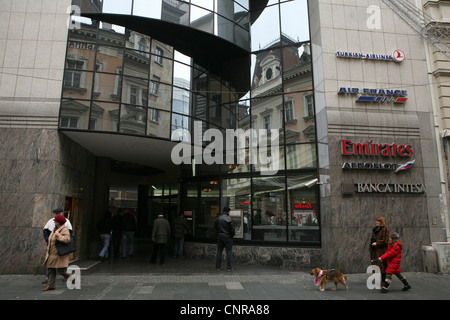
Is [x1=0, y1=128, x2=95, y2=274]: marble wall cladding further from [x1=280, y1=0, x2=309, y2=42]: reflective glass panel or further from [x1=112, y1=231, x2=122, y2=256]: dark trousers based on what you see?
[x1=280, y1=0, x2=309, y2=42]: reflective glass panel

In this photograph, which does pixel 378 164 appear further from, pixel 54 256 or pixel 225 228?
pixel 54 256

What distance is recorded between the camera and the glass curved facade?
32.6 feet

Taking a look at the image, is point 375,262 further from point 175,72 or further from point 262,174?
point 175,72

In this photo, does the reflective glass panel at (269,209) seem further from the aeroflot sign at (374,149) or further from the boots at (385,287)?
the boots at (385,287)

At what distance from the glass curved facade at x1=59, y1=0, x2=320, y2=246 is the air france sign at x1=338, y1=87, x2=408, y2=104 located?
1.40 meters

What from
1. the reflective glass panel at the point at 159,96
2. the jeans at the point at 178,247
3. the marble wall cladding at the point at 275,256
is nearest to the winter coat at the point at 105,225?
the jeans at the point at 178,247

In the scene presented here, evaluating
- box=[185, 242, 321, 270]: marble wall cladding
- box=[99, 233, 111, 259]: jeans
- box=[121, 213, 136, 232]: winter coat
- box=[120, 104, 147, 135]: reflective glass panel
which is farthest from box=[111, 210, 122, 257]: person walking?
box=[120, 104, 147, 135]: reflective glass panel

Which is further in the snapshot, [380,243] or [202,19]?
[202,19]

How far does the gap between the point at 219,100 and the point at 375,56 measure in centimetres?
590

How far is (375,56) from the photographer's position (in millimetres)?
10656

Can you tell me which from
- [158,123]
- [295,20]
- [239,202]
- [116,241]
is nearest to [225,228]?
[239,202]

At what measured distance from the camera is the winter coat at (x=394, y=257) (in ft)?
22.4

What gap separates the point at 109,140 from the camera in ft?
34.7
